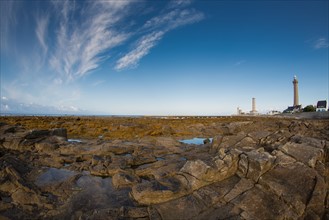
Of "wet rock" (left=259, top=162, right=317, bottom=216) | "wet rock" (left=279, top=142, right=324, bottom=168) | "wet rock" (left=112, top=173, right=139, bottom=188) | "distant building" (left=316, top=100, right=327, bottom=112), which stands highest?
"distant building" (left=316, top=100, right=327, bottom=112)

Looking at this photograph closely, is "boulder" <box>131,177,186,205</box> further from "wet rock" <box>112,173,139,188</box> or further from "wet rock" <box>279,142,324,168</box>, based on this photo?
"wet rock" <box>279,142,324,168</box>

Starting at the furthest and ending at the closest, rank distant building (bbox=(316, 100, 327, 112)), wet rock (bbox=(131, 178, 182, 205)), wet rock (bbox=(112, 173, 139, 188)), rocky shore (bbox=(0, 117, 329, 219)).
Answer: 1. distant building (bbox=(316, 100, 327, 112))
2. wet rock (bbox=(112, 173, 139, 188))
3. wet rock (bbox=(131, 178, 182, 205))
4. rocky shore (bbox=(0, 117, 329, 219))

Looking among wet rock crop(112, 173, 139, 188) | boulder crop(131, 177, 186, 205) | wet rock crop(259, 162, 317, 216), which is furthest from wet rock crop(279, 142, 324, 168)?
wet rock crop(112, 173, 139, 188)

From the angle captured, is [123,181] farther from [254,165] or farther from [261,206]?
[254,165]

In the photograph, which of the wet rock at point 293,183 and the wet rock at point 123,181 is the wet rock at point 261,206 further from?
the wet rock at point 123,181

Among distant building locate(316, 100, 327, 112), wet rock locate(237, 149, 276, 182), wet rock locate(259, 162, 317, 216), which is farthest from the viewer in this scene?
Result: distant building locate(316, 100, 327, 112)

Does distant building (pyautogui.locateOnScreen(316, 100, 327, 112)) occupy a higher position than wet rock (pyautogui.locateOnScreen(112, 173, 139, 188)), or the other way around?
distant building (pyautogui.locateOnScreen(316, 100, 327, 112))

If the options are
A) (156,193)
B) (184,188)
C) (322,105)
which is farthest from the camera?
(322,105)

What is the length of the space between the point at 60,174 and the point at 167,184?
7.48 meters

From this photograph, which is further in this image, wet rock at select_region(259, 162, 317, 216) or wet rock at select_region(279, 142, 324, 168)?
wet rock at select_region(279, 142, 324, 168)

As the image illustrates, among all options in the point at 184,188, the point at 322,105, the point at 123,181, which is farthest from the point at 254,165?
the point at 322,105

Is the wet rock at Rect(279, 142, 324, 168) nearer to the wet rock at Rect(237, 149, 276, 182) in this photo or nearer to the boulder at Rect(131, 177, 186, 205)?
the wet rock at Rect(237, 149, 276, 182)

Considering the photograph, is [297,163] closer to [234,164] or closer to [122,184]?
[234,164]

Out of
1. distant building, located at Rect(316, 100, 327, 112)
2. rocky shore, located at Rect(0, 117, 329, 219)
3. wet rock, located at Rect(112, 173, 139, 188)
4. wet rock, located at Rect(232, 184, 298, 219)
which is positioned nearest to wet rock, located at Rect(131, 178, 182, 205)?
rocky shore, located at Rect(0, 117, 329, 219)
